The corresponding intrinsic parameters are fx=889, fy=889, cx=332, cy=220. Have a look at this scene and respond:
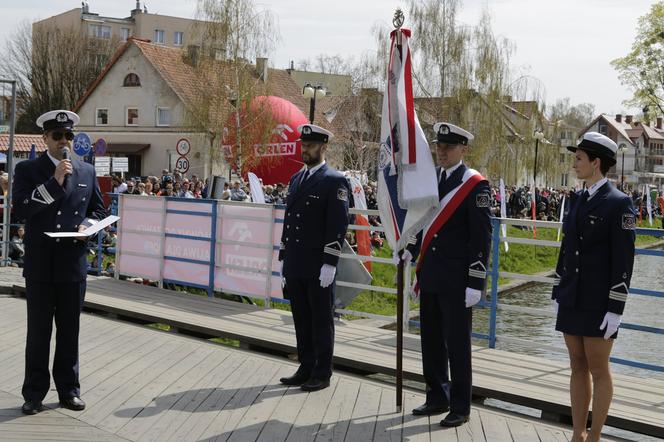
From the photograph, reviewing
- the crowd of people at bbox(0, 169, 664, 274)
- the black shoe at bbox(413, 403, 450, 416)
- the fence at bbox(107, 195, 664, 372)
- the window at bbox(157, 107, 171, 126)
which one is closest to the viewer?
the black shoe at bbox(413, 403, 450, 416)

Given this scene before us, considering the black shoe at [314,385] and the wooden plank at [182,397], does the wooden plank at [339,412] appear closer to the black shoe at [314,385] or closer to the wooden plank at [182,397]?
the black shoe at [314,385]

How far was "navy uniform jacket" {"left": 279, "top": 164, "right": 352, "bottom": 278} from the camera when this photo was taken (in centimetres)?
719

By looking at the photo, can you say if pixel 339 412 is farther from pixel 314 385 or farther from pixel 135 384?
pixel 135 384

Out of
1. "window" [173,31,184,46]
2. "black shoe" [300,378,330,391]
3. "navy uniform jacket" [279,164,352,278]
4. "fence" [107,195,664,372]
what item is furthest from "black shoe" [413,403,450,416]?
"window" [173,31,184,46]

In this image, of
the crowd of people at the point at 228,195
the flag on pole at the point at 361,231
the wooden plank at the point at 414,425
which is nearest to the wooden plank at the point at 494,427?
the wooden plank at the point at 414,425

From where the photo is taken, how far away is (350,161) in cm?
5181

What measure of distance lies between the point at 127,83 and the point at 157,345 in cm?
4546

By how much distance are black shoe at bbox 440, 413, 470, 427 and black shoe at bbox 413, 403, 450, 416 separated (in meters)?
0.26

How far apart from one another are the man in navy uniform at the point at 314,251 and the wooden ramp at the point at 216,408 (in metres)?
0.32

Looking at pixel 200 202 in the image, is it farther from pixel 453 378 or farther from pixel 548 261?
pixel 548 261

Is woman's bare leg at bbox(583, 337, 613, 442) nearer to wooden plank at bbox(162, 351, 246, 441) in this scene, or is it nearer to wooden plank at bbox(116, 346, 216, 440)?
wooden plank at bbox(162, 351, 246, 441)

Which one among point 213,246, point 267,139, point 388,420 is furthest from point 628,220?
point 267,139

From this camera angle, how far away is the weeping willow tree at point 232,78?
36.5m

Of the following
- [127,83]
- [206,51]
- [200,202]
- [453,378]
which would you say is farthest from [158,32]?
[453,378]
